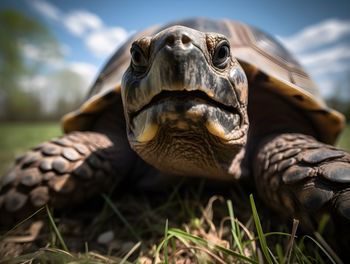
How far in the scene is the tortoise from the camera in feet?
3.13

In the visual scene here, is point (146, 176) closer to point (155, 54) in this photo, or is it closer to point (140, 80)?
point (140, 80)

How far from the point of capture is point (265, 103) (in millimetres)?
1873

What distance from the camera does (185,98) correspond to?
0.96 m

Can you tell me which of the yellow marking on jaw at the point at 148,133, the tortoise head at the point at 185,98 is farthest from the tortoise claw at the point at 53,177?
the yellow marking on jaw at the point at 148,133

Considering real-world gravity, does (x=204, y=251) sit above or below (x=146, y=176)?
above

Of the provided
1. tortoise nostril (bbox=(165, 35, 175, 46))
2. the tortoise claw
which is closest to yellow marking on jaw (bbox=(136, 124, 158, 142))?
tortoise nostril (bbox=(165, 35, 175, 46))

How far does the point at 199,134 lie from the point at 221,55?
379 millimetres

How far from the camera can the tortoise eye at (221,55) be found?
1.04m

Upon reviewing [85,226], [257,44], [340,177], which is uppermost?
[257,44]

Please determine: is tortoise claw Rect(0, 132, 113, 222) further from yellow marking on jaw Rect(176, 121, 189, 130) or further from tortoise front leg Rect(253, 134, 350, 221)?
tortoise front leg Rect(253, 134, 350, 221)

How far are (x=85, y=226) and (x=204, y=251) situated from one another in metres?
0.85

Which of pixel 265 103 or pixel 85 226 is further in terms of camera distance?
pixel 265 103

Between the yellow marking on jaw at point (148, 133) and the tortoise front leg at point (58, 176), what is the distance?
63 centimetres

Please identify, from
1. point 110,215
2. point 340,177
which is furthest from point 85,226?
point 340,177
